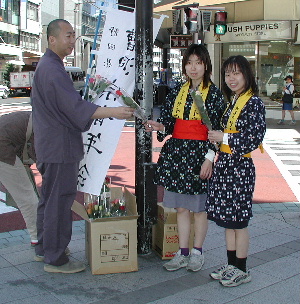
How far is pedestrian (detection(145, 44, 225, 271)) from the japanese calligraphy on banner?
0.34m

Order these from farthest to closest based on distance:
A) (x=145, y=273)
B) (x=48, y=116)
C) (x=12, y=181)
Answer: (x=12, y=181) < (x=145, y=273) < (x=48, y=116)

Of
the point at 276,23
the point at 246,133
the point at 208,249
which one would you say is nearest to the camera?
the point at 246,133

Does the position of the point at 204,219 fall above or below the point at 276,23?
below

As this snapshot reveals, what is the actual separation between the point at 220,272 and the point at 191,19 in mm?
9592

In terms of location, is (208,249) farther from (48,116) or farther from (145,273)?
(48,116)

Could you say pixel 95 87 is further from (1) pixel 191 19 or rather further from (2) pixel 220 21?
(2) pixel 220 21

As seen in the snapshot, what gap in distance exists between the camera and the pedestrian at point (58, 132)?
3.46 metres

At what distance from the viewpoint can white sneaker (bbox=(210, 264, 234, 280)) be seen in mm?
3585

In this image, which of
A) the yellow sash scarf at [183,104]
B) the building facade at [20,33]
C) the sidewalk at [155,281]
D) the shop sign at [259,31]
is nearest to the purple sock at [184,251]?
the sidewalk at [155,281]

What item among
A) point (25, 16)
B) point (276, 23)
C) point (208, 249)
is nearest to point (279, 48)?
point (276, 23)

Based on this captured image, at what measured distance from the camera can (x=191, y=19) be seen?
12227mm

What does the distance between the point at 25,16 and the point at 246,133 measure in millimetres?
56017

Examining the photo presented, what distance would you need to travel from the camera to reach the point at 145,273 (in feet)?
12.5

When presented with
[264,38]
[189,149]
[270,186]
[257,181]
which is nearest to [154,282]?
[189,149]
